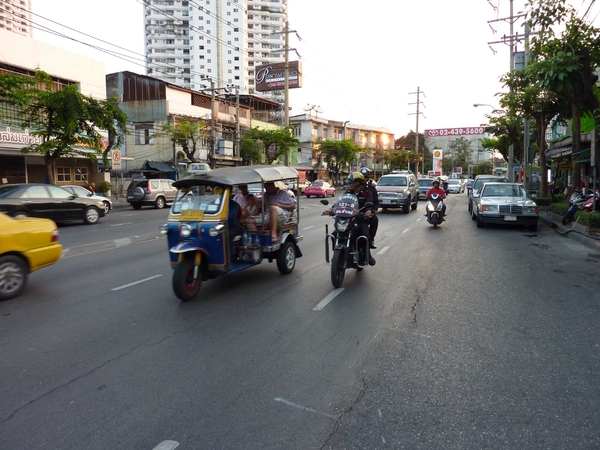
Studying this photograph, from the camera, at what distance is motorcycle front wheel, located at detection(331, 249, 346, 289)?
24.1 ft

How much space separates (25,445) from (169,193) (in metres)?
26.1

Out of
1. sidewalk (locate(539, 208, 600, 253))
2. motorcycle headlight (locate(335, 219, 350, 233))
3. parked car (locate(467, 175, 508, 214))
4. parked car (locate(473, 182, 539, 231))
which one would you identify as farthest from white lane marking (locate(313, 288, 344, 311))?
parked car (locate(467, 175, 508, 214))

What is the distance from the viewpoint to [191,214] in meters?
7.02

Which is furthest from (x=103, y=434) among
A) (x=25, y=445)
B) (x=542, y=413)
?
(x=542, y=413)

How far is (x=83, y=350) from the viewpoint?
487cm

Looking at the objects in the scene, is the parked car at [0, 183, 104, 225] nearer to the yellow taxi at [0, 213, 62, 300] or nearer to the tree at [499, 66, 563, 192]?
the yellow taxi at [0, 213, 62, 300]

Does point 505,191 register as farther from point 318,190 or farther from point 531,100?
point 318,190

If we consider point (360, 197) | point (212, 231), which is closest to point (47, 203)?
point (212, 231)

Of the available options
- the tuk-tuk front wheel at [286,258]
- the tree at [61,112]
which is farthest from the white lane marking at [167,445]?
the tree at [61,112]

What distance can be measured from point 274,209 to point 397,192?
15.0 m

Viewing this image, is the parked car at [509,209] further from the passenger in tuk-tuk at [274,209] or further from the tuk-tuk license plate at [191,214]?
the tuk-tuk license plate at [191,214]

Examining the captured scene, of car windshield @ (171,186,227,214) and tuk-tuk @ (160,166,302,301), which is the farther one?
car windshield @ (171,186,227,214)

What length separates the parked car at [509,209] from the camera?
599 inches

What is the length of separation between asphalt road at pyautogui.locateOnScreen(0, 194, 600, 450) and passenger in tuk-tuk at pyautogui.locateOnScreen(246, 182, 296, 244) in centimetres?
97
